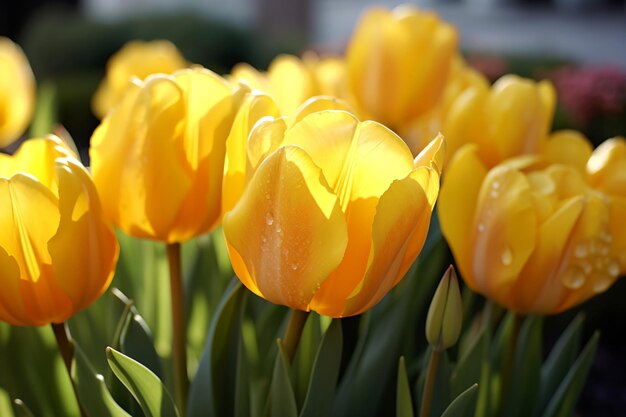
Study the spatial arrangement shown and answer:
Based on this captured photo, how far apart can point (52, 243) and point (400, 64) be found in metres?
0.65

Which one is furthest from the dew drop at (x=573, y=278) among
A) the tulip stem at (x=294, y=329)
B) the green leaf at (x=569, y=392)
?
the tulip stem at (x=294, y=329)

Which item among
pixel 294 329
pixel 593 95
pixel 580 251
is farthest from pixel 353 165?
pixel 593 95

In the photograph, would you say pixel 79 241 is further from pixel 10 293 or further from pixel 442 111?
pixel 442 111

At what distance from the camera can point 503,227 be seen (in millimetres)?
720

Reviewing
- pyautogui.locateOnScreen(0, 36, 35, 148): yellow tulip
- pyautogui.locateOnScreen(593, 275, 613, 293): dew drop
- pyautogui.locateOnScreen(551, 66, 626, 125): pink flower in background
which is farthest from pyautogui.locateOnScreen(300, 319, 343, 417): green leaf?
pyautogui.locateOnScreen(551, 66, 626, 125): pink flower in background

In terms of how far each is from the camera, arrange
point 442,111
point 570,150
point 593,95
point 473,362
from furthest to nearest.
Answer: point 593,95 → point 442,111 → point 570,150 → point 473,362

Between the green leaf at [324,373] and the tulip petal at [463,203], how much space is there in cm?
15

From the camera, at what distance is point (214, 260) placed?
0.95 metres

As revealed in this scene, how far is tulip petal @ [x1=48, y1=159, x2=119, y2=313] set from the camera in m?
0.59

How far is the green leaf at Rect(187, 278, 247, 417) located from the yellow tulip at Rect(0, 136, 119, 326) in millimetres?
107

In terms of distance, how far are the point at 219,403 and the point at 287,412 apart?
0.38 feet

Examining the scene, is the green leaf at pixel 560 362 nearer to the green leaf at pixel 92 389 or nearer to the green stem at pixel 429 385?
the green stem at pixel 429 385

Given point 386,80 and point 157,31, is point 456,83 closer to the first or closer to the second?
point 386,80

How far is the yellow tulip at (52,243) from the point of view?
0.59m
